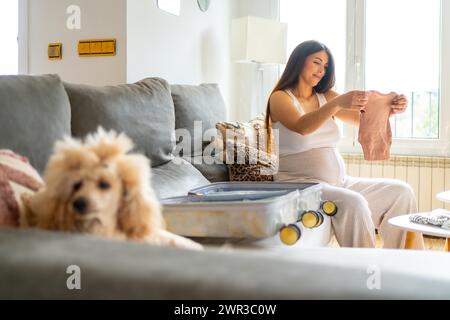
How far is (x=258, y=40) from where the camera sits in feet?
10.7

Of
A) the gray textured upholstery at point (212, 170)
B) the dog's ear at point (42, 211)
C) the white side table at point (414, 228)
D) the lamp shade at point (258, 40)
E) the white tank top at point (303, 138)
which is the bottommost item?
the white side table at point (414, 228)

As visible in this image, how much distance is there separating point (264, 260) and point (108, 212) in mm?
161

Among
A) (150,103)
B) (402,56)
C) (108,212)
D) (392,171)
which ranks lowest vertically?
(392,171)

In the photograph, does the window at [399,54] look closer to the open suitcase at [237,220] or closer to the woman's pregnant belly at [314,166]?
the woman's pregnant belly at [314,166]

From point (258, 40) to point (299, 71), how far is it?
138 cm

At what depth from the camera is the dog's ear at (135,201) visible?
0.48 metres

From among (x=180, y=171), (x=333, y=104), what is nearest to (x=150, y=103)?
(x=180, y=171)

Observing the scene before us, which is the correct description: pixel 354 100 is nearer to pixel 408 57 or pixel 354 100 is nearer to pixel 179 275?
pixel 179 275

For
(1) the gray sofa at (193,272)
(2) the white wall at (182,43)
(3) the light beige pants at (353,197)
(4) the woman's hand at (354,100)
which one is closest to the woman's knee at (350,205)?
(3) the light beige pants at (353,197)

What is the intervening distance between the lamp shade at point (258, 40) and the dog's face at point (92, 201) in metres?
2.87

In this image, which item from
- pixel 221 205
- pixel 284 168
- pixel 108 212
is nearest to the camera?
pixel 108 212

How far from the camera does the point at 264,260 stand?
0.39m
